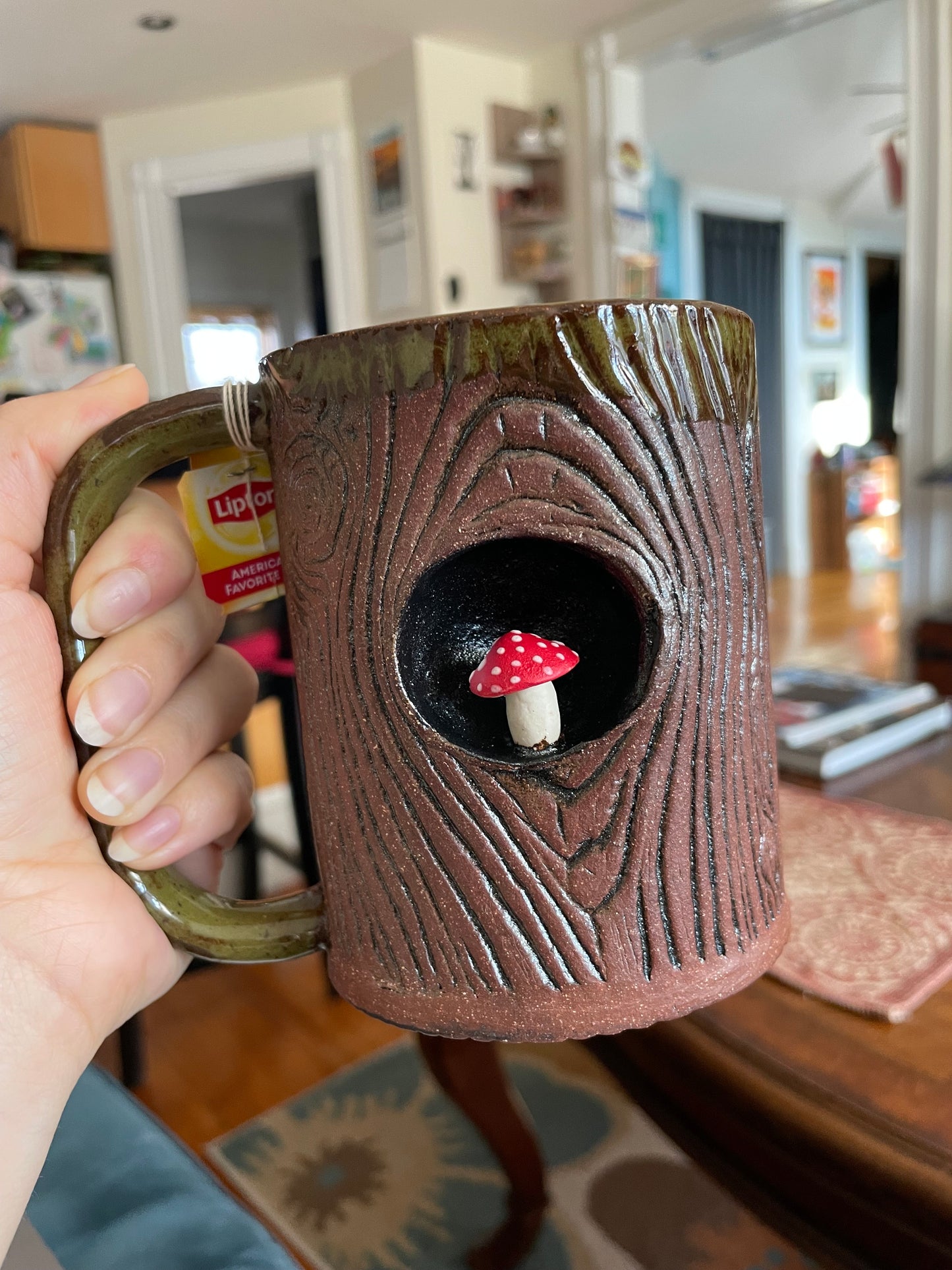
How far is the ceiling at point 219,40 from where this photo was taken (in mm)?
3090

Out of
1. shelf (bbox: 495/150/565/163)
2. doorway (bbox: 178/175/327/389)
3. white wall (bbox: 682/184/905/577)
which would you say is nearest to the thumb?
shelf (bbox: 495/150/565/163)

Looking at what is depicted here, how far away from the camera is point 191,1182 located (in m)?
0.55

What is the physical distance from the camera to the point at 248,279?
7367mm

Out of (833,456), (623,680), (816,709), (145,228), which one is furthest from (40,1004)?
(833,456)

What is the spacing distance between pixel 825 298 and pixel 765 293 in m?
0.65

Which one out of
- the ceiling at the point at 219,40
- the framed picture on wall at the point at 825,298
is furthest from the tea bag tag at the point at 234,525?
the framed picture on wall at the point at 825,298

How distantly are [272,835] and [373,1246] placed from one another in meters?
1.58

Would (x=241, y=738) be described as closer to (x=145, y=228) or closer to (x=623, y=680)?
(x=623, y=680)

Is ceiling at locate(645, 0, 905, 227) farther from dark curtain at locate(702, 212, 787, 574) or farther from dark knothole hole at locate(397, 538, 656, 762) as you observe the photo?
dark knothole hole at locate(397, 538, 656, 762)

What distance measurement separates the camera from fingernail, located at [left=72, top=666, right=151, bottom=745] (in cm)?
42

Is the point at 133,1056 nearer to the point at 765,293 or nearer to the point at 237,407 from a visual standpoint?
the point at 237,407

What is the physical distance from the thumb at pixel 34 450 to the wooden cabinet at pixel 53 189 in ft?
14.1

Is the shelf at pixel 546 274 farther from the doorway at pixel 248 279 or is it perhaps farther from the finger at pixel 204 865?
the finger at pixel 204 865

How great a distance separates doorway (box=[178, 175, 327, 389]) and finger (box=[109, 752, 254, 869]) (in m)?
6.64
